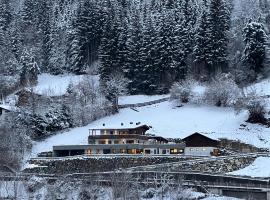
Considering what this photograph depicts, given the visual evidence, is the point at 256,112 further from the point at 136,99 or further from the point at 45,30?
the point at 45,30

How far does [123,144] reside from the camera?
2963 inches

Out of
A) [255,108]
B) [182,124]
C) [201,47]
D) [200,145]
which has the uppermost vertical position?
[201,47]

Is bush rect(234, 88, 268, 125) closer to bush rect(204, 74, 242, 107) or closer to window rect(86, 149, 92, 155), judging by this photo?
bush rect(204, 74, 242, 107)

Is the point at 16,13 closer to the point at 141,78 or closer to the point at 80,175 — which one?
the point at 141,78

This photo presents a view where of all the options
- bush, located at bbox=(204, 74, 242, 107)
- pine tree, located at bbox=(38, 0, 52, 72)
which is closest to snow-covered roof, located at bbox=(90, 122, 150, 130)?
bush, located at bbox=(204, 74, 242, 107)

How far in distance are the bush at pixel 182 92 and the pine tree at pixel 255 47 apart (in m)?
10.6

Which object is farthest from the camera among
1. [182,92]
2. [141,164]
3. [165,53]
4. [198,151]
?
[165,53]

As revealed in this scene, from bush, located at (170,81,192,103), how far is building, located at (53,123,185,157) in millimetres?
10777

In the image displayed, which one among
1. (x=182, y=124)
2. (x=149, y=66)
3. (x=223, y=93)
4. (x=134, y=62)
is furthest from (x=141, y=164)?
(x=134, y=62)

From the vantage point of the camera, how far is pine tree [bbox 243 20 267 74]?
3593 inches

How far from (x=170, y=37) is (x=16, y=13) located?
45.7 meters

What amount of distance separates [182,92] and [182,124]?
7525 mm

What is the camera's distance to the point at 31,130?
80188mm

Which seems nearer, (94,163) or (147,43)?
(94,163)
